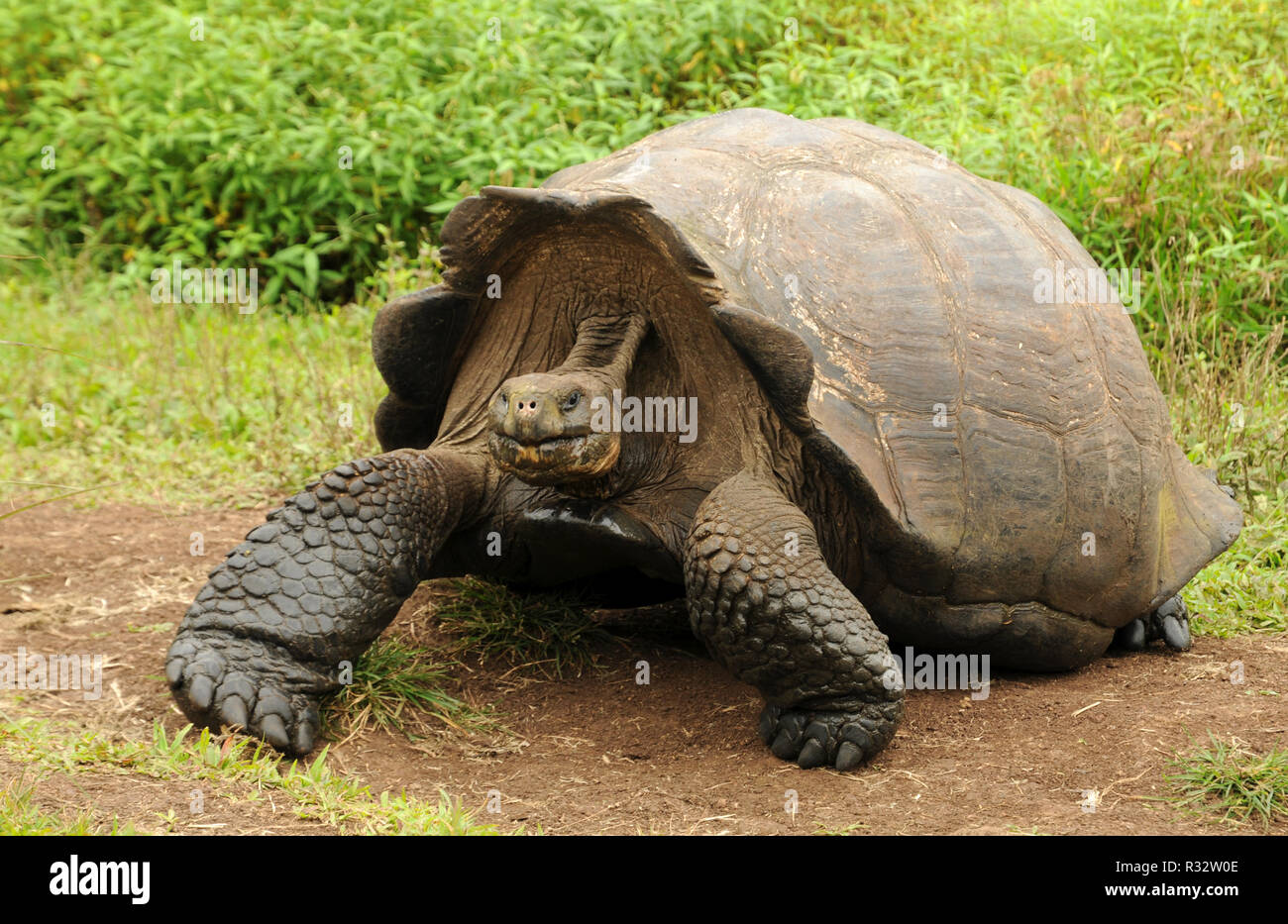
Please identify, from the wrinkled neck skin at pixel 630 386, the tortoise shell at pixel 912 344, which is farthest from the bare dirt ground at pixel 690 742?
the wrinkled neck skin at pixel 630 386

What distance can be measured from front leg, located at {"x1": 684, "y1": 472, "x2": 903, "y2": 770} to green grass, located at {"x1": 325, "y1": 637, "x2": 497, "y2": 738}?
80 cm

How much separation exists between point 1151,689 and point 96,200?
319 inches

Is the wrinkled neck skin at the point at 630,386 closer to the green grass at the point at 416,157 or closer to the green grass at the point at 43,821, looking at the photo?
the green grass at the point at 43,821

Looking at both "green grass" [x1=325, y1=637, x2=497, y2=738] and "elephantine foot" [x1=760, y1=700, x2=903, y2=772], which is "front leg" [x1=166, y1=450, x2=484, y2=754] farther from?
"elephantine foot" [x1=760, y1=700, x2=903, y2=772]

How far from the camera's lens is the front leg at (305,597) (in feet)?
11.1

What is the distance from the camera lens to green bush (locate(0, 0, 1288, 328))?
7746mm

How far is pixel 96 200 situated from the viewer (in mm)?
9539

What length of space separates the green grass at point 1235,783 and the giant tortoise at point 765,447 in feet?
2.36

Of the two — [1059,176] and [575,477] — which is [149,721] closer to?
[575,477]

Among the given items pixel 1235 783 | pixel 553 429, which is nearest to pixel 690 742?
pixel 553 429

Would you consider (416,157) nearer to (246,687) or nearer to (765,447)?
(765,447)

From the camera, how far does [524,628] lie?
436cm

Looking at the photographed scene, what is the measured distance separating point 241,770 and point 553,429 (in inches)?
44.1

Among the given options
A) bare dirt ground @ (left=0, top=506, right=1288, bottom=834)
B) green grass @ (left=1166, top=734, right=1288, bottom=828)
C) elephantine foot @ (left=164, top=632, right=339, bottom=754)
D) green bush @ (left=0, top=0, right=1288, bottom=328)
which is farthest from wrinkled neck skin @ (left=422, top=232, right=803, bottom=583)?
green bush @ (left=0, top=0, right=1288, bottom=328)
